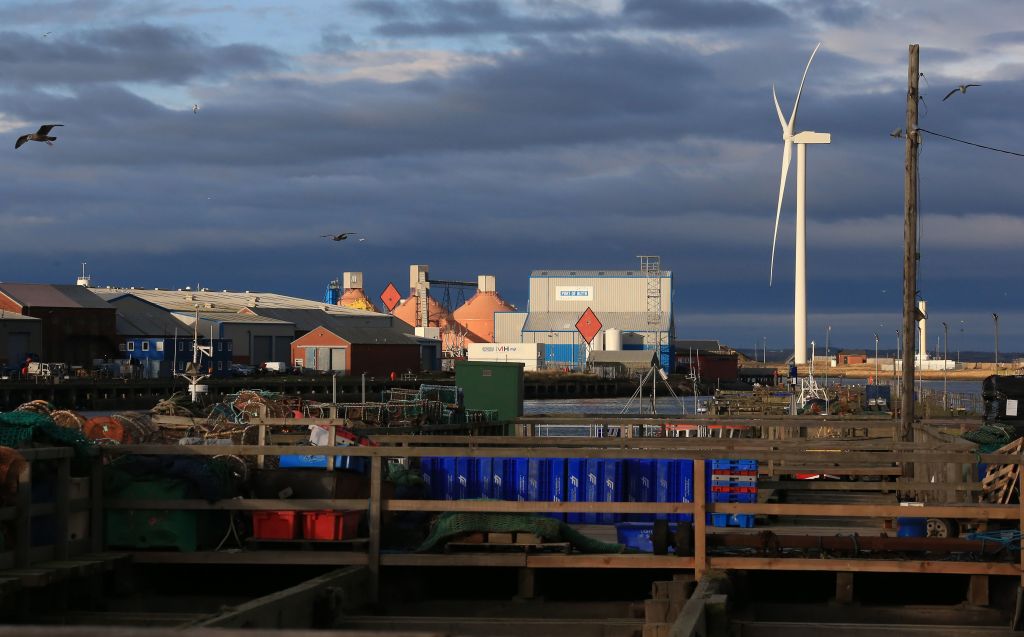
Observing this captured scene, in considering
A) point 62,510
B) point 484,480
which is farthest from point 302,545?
point 484,480

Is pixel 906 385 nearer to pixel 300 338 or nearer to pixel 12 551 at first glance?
pixel 12 551

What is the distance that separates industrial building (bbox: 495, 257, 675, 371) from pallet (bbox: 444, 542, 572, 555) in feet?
548

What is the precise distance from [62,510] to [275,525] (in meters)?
2.66

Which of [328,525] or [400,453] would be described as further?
[328,525]

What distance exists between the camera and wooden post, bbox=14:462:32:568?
14359 millimetres

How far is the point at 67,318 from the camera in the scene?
387ft

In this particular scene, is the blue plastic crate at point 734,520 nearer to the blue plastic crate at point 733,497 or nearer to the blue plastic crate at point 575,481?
the blue plastic crate at point 733,497

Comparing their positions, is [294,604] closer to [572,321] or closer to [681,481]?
[681,481]

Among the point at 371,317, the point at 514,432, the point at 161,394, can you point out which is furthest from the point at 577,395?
the point at 514,432

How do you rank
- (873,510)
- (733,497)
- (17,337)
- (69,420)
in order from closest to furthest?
(873,510), (733,497), (69,420), (17,337)

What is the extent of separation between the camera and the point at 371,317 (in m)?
166

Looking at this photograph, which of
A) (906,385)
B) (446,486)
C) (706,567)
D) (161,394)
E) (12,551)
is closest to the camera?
(12,551)

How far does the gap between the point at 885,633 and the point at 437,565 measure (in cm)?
519

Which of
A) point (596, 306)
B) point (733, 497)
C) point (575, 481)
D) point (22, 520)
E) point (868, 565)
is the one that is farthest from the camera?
point (596, 306)
